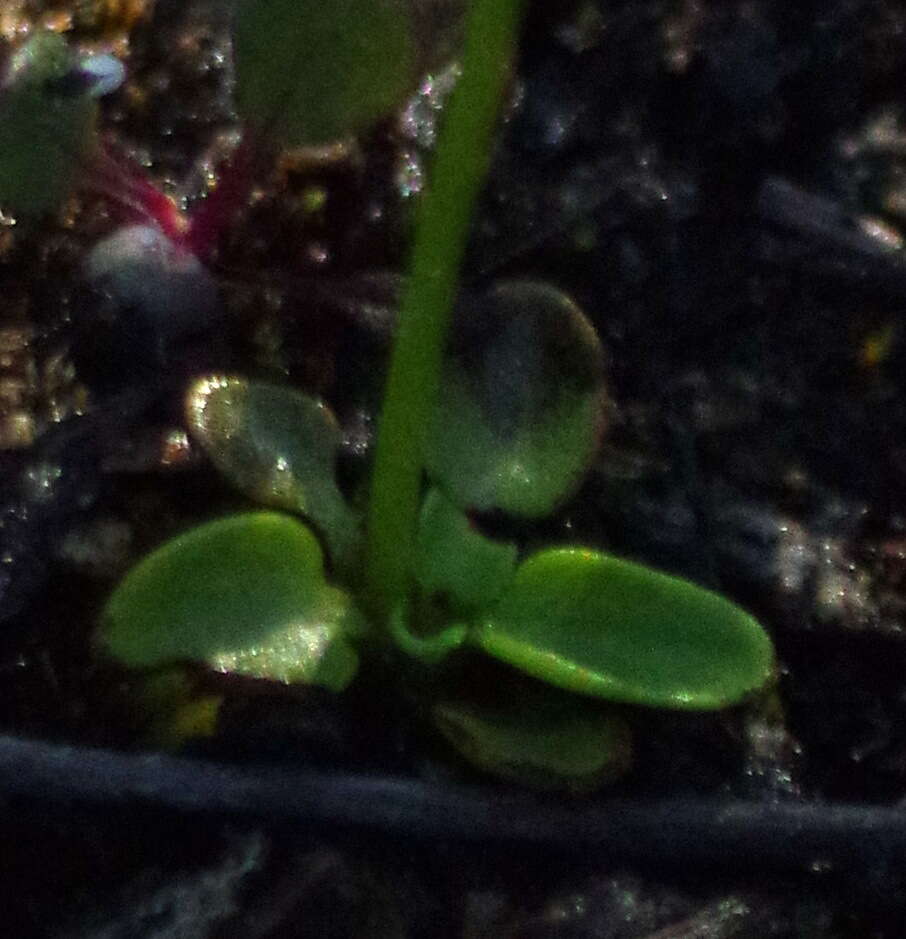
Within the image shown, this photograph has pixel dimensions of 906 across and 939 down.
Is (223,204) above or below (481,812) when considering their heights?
above

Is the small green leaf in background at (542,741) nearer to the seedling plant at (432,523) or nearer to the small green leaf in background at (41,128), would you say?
the seedling plant at (432,523)

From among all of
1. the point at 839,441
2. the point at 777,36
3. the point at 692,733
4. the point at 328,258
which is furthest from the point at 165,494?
the point at 777,36

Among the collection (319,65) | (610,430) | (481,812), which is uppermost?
(319,65)

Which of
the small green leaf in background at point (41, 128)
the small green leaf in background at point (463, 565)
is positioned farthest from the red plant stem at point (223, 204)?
the small green leaf in background at point (463, 565)

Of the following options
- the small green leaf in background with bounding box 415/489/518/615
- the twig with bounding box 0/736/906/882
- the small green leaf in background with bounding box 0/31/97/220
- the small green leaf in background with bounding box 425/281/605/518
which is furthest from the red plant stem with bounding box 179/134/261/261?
the twig with bounding box 0/736/906/882

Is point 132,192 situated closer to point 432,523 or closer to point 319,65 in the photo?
point 319,65

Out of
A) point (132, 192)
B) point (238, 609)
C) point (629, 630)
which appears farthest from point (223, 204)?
point (629, 630)

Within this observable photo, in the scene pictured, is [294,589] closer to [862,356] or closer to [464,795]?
[464,795]
